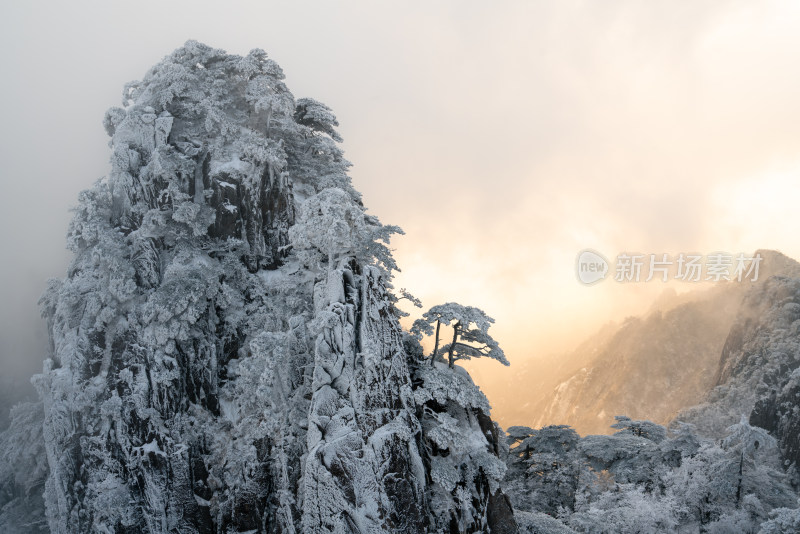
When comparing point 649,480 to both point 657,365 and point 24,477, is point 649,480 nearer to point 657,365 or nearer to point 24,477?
point 24,477

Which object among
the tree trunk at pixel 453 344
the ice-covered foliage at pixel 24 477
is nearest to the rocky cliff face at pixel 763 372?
the tree trunk at pixel 453 344

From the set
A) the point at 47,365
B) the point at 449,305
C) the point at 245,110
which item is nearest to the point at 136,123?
the point at 245,110

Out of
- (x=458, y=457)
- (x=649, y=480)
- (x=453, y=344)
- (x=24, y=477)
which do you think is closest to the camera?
(x=458, y=457)

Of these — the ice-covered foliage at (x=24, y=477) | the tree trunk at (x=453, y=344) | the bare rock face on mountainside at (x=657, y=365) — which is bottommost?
the ice-covered foliage at (x=24, y=477)

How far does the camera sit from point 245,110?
3338 centimetres

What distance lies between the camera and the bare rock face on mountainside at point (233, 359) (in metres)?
21.6

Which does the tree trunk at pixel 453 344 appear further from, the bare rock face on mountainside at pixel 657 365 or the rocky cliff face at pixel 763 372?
the bare rock face on mountainside at pixel 657 365

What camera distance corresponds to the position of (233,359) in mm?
28750

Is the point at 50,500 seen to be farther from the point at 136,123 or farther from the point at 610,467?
the point at 610,467

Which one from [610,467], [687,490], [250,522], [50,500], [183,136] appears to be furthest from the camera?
[610,467]

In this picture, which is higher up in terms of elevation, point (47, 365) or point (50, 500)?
point (47, 365)

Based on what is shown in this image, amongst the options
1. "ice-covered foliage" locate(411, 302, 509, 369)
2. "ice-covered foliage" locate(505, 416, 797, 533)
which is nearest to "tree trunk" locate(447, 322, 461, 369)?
"ice-covered foliage" locate(411, 302, 509, 369)

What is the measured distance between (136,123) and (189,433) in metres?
20.7

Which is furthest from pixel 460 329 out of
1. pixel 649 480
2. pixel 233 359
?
pixel 649 480
